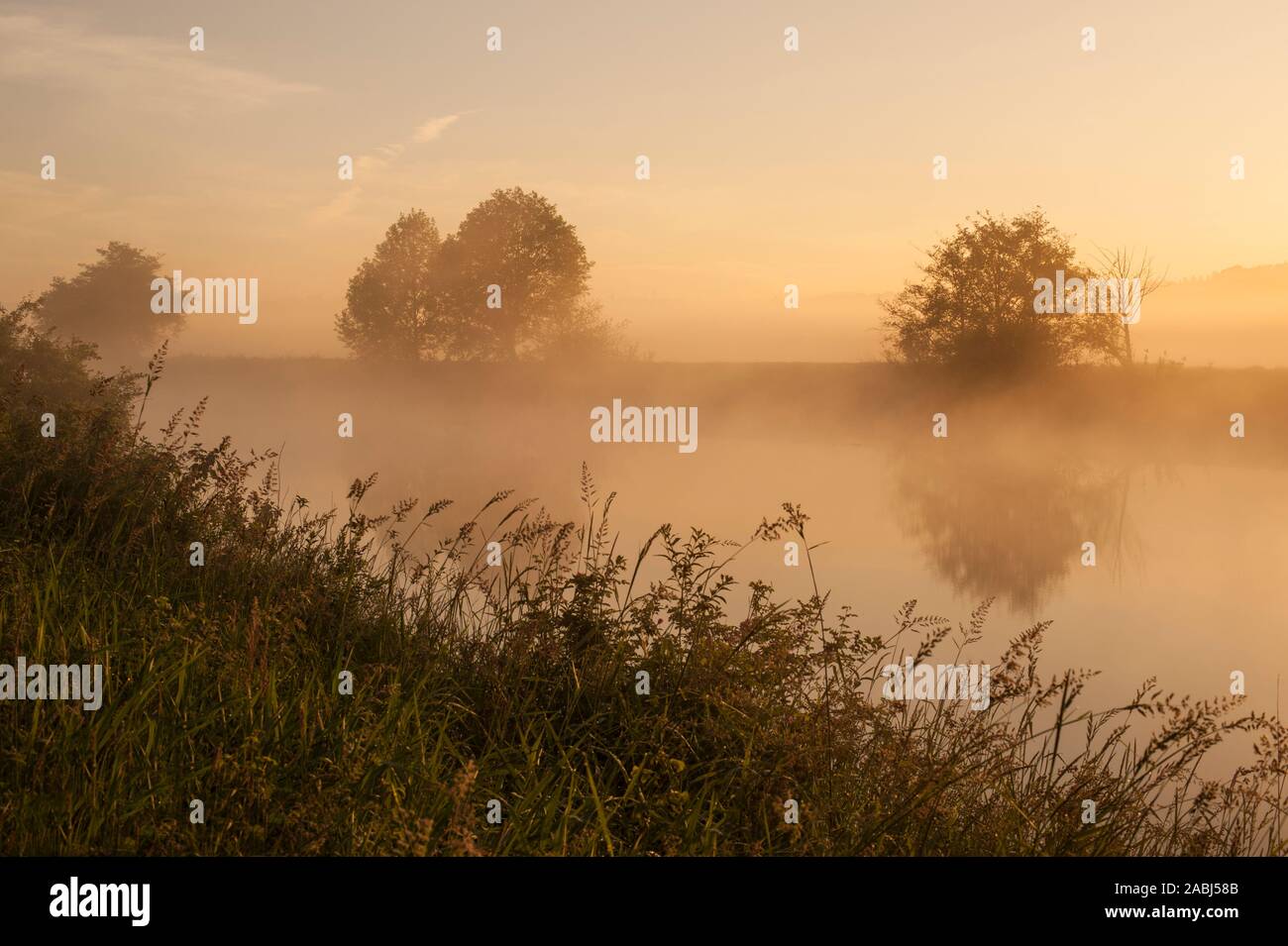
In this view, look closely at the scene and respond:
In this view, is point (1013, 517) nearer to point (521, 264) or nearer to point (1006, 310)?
point (1006, 310)

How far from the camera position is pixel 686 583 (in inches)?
226

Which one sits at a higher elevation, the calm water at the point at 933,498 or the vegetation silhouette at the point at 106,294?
the vegetation silhouette at the point at 106,294

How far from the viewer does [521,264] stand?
52.6m

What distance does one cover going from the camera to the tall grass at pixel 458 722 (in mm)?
3439

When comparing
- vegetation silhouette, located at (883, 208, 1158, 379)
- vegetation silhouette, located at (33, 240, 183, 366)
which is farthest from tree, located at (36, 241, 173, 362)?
vegetation silhouette, located at (883, 208, 1158, 379)

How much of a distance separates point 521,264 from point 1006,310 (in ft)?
86.1

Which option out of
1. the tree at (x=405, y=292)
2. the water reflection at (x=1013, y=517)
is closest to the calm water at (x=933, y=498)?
the water reflection at (x=1013, y=517)

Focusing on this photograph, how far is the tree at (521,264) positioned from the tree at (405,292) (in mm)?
2068

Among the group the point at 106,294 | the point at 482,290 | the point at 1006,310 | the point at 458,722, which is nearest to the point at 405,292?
the point at 482,290

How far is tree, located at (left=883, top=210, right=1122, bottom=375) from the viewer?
136 ft

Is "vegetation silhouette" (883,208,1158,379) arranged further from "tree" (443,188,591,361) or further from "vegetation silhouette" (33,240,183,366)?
"vegetation silhouette" (33,240,183,366)

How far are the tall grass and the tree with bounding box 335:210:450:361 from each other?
48.9m

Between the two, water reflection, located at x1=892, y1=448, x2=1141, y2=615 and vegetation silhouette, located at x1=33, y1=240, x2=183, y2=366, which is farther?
vegetation silhouette, located at x1=33, y1=240, x2=183, y2=366

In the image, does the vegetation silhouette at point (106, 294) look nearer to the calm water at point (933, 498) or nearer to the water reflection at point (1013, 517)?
the calm water at point (933, 498)
